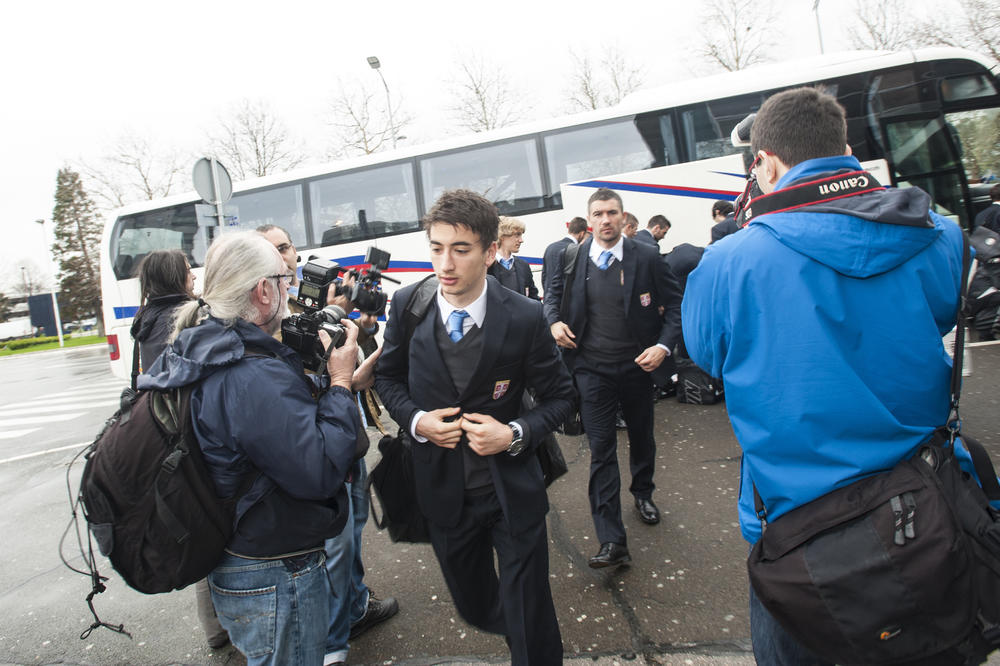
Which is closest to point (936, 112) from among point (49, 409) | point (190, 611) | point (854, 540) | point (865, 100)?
point (865, 100)

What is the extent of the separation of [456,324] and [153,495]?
109cm

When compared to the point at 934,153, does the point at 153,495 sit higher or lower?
lower

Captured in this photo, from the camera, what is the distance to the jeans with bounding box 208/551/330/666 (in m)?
1.78

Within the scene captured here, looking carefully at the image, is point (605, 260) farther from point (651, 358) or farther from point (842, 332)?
point (842, 332)

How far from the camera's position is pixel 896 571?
126 centimetres

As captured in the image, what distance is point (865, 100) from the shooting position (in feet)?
26.3

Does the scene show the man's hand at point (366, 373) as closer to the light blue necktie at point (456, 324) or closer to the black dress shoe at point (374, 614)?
the light blue necktie at point (456, 324)

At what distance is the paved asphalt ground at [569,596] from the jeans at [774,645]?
34.2 inches

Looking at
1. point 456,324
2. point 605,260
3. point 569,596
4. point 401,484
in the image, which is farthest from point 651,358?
point 401,484

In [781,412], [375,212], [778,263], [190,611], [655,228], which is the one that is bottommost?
[190,611]

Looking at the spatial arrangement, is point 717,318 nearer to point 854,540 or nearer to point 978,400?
point 854,540

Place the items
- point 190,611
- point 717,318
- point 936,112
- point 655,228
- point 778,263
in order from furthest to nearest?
point 936,112, point 655,228, point 190,611, point 717,318, point 778,263

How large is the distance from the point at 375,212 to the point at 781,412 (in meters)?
9.20

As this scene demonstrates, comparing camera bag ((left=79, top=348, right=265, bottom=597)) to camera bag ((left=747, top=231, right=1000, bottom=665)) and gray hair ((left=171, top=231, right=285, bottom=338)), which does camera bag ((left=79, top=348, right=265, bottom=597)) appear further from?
camera bag ((left=747, top=231, right=1000, bottom=665))
